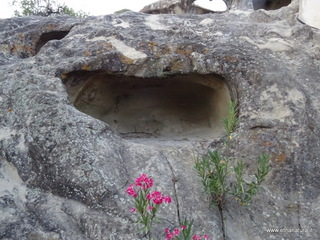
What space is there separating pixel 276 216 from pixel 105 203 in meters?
1.04

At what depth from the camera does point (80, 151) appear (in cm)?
225

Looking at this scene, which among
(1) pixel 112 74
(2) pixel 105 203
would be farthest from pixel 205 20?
(2) pixel 105 203

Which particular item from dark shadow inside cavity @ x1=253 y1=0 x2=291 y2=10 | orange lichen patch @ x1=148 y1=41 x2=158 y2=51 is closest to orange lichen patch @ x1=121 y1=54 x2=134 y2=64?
orange lichen patch @ x1=148 y1=41 x2=158 y2=51

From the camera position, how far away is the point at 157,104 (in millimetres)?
3738

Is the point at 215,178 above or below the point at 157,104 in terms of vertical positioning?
above

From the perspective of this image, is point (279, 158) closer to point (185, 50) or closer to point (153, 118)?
point (185, 50)

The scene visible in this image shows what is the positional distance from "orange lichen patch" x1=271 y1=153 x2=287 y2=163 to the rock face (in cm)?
1

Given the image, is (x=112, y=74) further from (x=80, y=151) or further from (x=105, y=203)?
(x=105, y=203)

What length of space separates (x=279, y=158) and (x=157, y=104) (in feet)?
5.39

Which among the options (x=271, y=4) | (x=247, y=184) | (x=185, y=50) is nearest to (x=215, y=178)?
(x=247, y=184)

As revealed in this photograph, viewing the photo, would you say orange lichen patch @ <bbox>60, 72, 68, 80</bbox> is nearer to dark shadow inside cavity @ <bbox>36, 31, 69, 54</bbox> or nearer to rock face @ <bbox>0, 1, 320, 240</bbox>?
rock face @ <bbox>0, 1, 320, 240</bbox>

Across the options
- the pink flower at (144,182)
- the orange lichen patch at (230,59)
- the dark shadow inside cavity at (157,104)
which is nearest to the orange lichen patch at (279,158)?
the dark shadow inside cavity at (157,104)

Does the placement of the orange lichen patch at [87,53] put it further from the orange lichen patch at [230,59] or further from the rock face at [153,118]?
the orange lichen patch at [230,59]

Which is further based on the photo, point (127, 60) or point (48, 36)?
point (48, 36)
